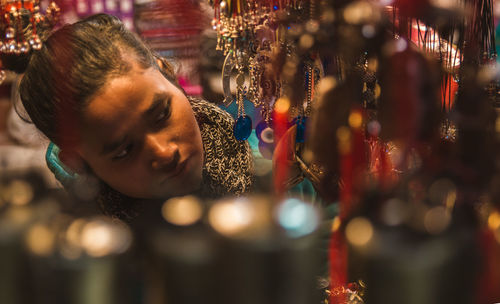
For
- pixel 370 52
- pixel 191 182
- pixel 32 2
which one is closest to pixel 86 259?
pixel 191 182

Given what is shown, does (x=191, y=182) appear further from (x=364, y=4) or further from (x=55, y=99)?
(x=364, y=4)

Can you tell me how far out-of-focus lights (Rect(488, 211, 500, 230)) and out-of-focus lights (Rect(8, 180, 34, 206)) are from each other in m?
0.70

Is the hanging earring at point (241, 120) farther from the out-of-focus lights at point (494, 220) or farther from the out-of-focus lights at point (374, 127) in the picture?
the out-of-focus lights at point (494, 220)

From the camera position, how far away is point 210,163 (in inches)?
26.7

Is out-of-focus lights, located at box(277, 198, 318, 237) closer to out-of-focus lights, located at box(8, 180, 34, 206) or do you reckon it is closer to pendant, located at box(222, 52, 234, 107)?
pendant, located at box(222, 52, 234, 107)

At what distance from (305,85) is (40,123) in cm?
37

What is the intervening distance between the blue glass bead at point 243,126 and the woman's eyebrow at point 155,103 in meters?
0.12

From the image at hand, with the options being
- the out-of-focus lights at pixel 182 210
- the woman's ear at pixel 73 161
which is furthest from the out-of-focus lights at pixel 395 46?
the woman's ear at pixel 73 161

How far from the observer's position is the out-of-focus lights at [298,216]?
68 centimetres

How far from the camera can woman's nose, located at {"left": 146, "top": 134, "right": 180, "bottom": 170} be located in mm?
613

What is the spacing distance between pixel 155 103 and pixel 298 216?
0.91ft

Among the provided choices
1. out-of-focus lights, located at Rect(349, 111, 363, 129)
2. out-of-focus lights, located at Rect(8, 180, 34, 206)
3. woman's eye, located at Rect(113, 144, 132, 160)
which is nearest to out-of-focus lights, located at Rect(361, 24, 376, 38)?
out-of-focus lights, located at Rect(349, 111, 363, 129)

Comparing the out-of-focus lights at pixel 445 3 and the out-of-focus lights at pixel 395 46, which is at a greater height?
the out-of-focus lights at pixel 445 3

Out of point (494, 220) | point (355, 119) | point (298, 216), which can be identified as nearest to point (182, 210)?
point (298, 216)
